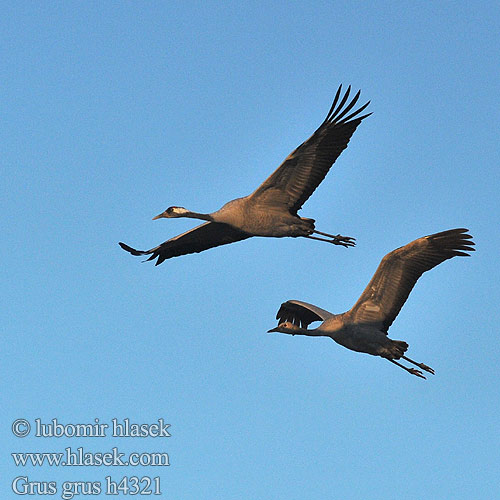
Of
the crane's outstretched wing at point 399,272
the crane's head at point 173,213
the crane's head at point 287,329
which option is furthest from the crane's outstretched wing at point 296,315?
the crane's head at point 173,213

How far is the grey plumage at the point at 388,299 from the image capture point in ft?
66.8

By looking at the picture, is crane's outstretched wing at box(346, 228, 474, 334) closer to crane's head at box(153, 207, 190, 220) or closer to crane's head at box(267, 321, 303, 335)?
crane's head at box(267, 321, 303, 335)

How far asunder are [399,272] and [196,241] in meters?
5.31

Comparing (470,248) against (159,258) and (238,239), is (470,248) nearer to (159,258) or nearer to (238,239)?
(238,239)

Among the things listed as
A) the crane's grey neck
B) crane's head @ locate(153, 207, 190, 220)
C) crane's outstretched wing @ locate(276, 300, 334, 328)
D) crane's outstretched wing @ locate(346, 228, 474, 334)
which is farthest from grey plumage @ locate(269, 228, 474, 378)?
crane's head @ locate(153, 207, 190, 220)

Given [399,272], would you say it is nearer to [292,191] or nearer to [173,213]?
[292,191]

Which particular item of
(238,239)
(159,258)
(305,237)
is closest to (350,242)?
(305,237)

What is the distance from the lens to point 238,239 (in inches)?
943

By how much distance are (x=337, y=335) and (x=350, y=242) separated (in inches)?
93.0

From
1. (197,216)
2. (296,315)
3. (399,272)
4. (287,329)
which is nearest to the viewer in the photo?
(399,272)

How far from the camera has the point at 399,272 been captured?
2066 cm

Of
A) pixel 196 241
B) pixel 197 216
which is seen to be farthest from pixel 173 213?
pixel 196 241

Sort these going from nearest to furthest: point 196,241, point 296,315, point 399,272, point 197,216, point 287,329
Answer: point 399,272 < point 197,216 < point 287,329 < point 296,315 < point 196,241

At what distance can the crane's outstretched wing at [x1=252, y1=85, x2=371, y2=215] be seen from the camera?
21062 millimetres
